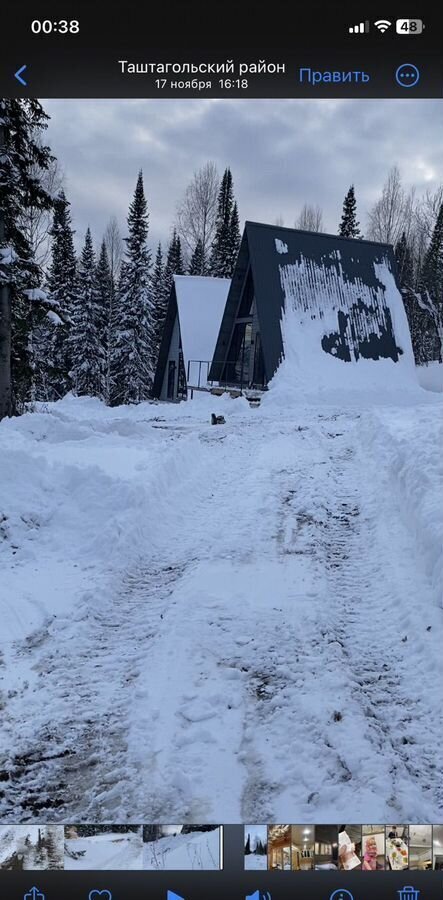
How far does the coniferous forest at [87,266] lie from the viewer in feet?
11.4

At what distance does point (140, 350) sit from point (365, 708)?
21.5 metres

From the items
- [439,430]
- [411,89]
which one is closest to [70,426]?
[439,430]

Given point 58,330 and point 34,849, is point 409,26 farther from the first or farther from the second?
point 58,330

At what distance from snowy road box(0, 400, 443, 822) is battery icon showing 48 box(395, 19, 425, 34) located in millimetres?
2879

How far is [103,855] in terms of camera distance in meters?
1.45

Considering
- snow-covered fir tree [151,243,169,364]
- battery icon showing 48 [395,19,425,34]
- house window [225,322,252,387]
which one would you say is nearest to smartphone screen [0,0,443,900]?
battery icon showing 48 [395,19,425,34]

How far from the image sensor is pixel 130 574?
552 cm

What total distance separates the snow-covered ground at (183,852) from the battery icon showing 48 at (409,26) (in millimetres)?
2766

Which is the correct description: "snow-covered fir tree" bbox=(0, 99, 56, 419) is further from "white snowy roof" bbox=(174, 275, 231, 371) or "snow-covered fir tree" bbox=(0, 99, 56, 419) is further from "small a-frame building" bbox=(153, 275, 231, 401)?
"white snowy roof" bbox=(174, 275, 231, 371)

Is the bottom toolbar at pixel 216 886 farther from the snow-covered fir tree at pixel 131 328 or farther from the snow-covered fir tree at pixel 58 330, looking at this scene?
the snow-covered fir tree at pixel 131 328

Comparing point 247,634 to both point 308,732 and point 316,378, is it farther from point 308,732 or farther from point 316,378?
point 316,378

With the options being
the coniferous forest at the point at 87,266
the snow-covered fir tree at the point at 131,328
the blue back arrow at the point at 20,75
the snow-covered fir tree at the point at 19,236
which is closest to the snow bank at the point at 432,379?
the coniferous forest at the point at 87,266

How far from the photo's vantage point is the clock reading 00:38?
1.90 metres

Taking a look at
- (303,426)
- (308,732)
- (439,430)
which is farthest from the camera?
(303,426)
